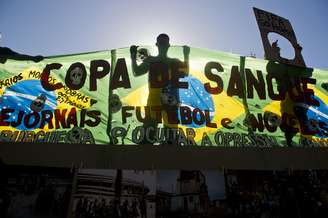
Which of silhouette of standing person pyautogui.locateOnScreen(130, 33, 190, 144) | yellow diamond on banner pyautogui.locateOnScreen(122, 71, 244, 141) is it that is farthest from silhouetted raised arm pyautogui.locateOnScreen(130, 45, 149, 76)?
yellow diamond on banner pyautogui.locateOnScreen(122, 71, 244, 141)

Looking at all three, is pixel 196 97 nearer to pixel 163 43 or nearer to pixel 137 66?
pixel 137 66

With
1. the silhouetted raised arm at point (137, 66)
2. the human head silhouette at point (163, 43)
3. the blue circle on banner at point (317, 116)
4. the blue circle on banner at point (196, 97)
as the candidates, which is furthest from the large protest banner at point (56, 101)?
the blue circle on banner at point (317, 116)

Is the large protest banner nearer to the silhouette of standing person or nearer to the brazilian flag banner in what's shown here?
the brazilian flag banner

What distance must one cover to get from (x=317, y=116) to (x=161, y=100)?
2563 millimetres

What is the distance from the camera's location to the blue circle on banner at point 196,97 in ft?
13.3

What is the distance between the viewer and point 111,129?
3.67 metres

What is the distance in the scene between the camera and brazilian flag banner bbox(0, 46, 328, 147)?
12.2ft

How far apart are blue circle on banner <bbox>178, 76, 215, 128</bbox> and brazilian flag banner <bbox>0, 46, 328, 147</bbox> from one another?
0.01 meters

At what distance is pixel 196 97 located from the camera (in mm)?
4156

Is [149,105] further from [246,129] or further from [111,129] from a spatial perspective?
[246,129]

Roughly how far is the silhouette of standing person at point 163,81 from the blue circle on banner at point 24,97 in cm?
130

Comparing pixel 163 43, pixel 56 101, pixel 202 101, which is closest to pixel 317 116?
pixel 202 101

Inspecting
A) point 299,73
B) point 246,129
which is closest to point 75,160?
point 246,129

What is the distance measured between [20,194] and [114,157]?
3.98 ft
